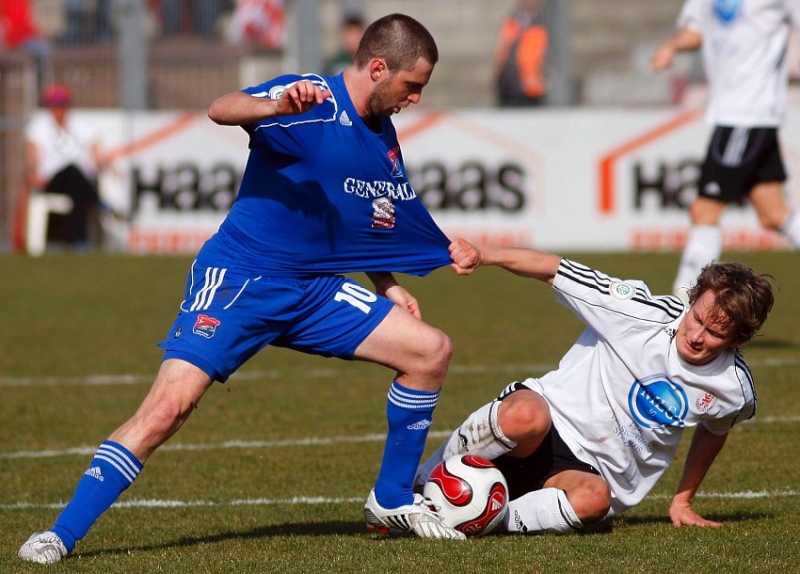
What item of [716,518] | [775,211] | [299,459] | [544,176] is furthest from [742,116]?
[544,176]

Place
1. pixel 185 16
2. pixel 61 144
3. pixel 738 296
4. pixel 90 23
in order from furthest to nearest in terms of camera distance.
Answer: pixel 185 16
pixel 90 23
pixel 61 144
pixel 738 296

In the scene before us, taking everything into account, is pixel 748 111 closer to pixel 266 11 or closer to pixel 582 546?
pixel 582 546

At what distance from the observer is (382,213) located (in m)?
5.43

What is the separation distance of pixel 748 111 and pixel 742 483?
14.7 feet

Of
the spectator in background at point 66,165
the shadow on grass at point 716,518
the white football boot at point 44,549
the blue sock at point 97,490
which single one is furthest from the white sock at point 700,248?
the spectator in background at point 66,165

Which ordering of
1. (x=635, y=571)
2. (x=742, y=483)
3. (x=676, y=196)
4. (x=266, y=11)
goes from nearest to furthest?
(x=635, y=571), (x=742, y=483), (x=676, y=196), (x=266, y=11)

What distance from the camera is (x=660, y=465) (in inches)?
218

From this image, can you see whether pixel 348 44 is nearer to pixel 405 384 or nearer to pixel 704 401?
pixel 405 384

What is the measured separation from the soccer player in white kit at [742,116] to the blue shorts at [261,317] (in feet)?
17.0

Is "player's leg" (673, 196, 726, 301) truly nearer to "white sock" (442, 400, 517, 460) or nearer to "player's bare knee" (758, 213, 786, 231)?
"player's bare knee" (758, 213, 786, 231)

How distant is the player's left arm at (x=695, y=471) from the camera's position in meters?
5.52

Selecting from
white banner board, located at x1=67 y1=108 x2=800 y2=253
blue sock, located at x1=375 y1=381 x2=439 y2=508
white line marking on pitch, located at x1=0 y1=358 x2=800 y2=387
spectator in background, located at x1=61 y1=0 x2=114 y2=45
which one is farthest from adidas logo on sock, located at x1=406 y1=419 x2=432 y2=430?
spectator in background, located at x1=61 y1=0 x2=114 y2=45

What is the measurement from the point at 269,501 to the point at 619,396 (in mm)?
1622

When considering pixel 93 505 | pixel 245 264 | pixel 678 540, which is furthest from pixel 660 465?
pixel 93 505
